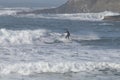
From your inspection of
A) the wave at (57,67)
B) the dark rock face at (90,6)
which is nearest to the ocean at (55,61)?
the wave at (57,67)

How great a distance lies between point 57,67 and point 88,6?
67.1 meters

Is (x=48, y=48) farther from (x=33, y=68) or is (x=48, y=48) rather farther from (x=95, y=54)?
(x=33, y=68)

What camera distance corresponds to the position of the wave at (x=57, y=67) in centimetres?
2006

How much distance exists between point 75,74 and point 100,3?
216 feet

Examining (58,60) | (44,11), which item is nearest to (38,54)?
(58,60)

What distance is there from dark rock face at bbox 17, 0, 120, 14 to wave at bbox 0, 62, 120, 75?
61058mm

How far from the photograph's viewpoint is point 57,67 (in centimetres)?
2080

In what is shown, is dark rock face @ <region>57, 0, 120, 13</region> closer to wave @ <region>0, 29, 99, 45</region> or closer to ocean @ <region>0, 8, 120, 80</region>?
wave @ <region>0, 29, 99, 45</region>

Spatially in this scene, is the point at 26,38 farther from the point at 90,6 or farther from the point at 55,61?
the point at 90,6

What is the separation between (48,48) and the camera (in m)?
27.2

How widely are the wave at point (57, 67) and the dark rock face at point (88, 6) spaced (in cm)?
6106

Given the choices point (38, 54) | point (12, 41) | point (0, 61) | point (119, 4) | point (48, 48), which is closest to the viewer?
point (0, 61)

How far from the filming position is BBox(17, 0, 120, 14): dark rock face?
8319 cm

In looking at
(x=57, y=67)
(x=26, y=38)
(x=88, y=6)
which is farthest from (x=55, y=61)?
(x=88, y=6)
